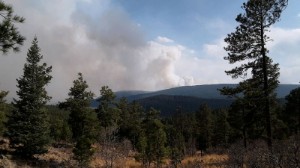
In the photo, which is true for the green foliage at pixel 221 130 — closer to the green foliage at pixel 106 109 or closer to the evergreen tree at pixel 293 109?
the evergreen tree at pixel 293 109

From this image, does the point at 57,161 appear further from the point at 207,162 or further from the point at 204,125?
the point at 204,125

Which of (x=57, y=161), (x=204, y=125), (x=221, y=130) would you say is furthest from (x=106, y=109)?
(x=221, y=130)

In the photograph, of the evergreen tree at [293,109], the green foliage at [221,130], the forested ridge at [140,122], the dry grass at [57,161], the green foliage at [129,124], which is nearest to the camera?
the forested ridge at [140,122]

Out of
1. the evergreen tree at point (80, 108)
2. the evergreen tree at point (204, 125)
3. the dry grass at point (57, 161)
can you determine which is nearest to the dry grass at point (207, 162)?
the dry grass at point (57, 161)

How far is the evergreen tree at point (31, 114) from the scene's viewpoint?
3397 centimetres

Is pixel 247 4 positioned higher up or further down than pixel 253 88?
higher up

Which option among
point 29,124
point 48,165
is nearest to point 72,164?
point 48,165

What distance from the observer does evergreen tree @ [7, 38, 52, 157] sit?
3397 centimetres

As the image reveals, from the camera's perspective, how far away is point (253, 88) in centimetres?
2089

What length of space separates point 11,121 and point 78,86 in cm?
1348

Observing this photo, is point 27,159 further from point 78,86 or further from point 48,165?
point 78,86

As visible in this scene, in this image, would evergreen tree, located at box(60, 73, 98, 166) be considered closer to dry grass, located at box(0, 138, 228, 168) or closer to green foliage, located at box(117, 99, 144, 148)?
dry grass, located at box(0, 138, 228, 168)

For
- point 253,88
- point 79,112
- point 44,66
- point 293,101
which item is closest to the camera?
point 253,88

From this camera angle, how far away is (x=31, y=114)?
1377 inches
